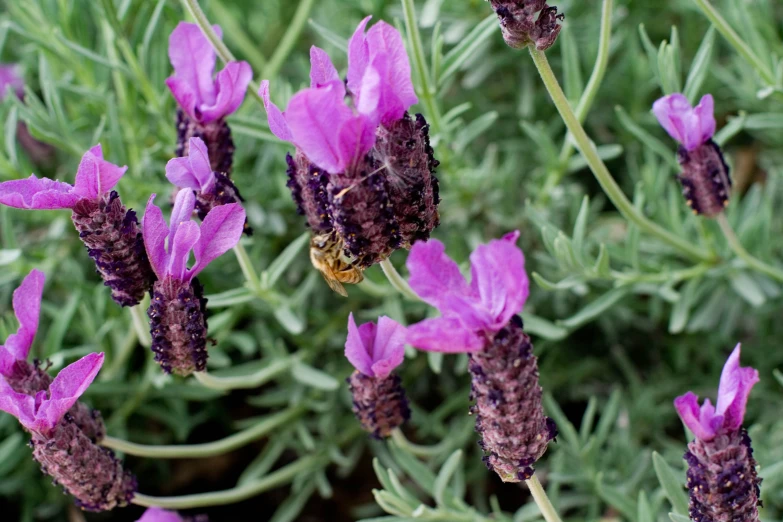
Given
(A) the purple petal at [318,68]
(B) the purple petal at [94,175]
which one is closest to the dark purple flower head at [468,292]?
(A) the purple petal at [318,68]

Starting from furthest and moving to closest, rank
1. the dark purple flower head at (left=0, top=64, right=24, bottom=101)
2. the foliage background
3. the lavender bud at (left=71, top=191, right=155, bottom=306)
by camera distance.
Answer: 1. the dark purple flower head at (left=0, top=64, right=24, bottom=101)
2. the foliage background
3. the lavender bud at (left=71, top=191, right=155, bottom=306)

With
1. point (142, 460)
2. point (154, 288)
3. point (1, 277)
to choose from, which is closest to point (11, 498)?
point (142, 460)

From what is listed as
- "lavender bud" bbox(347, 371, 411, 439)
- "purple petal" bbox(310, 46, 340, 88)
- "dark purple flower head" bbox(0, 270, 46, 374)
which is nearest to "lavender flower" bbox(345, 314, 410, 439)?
"lavender bud" bbox(347, 371, 411, 439)

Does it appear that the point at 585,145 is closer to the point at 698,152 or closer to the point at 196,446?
the point at 698,152

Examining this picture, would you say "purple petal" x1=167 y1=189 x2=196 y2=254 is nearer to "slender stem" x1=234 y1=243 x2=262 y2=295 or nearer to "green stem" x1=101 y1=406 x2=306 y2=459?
"slender stem" x1=234 y1=243 x2=262 y2=295

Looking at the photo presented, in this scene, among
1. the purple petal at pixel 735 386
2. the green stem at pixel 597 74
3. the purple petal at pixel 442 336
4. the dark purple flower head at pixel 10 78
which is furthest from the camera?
the dark purple flower head at pixel 10 78

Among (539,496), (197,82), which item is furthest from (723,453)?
(197,82)

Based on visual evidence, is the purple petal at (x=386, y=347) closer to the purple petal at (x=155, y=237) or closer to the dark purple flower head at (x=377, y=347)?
the dark purple flower head at (x=377, y=347)
